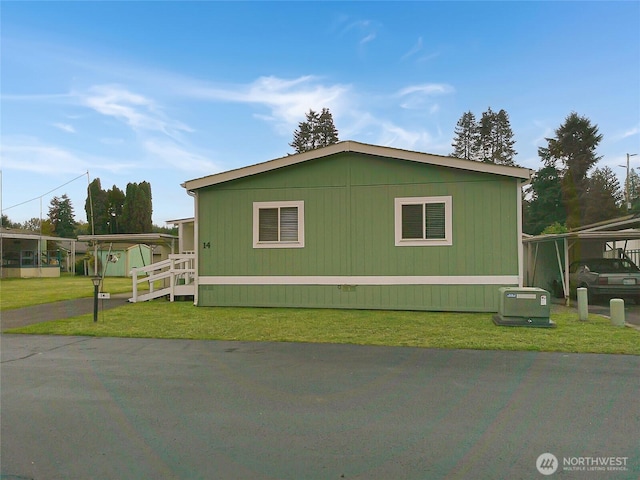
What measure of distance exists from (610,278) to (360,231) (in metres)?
7.95

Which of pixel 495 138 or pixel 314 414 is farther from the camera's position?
pixel 495 138

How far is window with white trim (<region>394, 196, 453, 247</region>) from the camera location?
11.6 m

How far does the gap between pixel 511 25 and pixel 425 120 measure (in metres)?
13.6

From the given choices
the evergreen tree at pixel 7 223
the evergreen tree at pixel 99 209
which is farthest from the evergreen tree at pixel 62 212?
the evergreen tree at pixel 99 209

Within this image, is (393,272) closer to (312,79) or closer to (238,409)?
(238,409)

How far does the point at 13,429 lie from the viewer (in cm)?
393

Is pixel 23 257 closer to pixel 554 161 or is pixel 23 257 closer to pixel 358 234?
pixel 358 234

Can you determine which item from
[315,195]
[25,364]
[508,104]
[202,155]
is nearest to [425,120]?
[202,155]

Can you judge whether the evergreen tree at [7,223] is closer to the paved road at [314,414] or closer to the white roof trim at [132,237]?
the white roof trim at [132,237]

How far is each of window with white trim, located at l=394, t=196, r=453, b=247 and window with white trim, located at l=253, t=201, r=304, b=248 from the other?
8.60 ft

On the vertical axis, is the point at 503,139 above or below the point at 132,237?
above

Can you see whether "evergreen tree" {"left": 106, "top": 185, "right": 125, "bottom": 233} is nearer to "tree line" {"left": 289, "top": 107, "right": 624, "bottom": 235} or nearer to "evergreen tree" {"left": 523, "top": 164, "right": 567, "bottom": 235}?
"tree line" {"left": 289, "top": 107, "right": 624, "bottom": 235}
